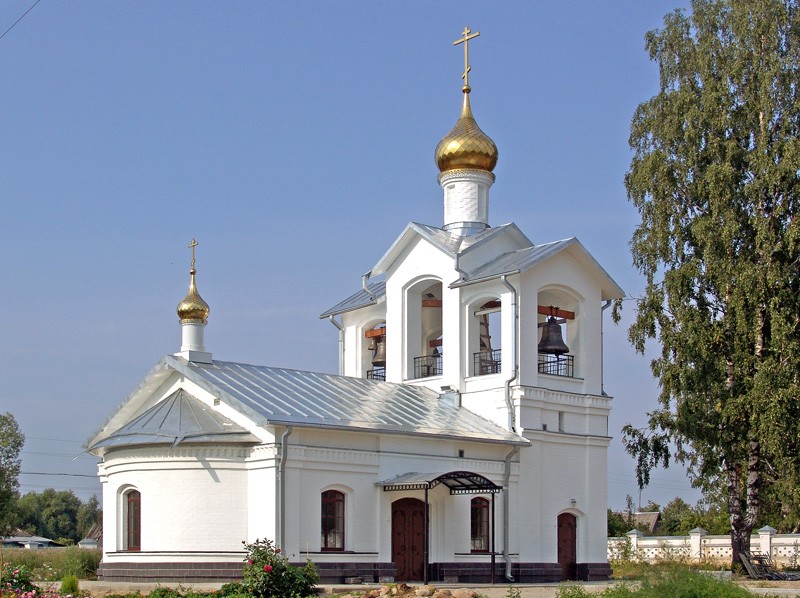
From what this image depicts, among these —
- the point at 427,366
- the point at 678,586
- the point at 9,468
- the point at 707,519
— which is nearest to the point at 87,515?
the point at 9,468

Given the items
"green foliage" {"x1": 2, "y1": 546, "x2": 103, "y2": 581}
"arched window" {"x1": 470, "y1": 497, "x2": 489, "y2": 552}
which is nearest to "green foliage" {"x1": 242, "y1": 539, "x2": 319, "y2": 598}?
"arched window" {"x1": 470, "y1": 497, "x2": 489, "y2": 552}

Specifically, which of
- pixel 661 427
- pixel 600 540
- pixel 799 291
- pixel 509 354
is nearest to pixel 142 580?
pixel 509 354

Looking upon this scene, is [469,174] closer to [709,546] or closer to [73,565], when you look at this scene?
[73,565]

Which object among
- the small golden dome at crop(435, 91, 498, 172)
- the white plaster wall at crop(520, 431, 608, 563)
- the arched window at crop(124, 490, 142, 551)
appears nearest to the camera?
the arched window at crop(124, 490, 142, 551)

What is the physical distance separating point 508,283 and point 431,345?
3868mm

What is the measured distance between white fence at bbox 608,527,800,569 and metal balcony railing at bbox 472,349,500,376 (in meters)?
8.80

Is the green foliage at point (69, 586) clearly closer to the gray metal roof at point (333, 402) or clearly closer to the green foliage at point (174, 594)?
the green foliage at point (174, 594)

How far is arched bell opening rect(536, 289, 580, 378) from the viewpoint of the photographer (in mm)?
25938

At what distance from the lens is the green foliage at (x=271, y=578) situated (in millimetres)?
16969

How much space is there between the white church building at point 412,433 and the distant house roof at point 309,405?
6 centimetres

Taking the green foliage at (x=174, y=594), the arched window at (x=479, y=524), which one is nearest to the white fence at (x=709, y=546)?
the arched window at (x=479, y=524)

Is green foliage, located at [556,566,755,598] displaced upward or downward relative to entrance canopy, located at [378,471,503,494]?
downward

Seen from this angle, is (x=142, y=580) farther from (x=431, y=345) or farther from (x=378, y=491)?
(x=431, y=345)

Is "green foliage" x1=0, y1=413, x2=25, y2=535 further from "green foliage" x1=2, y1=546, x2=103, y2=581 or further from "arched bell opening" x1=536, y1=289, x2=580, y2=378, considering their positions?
"arched bell opening" x1=536, y1=289, x2=580, y2=378
